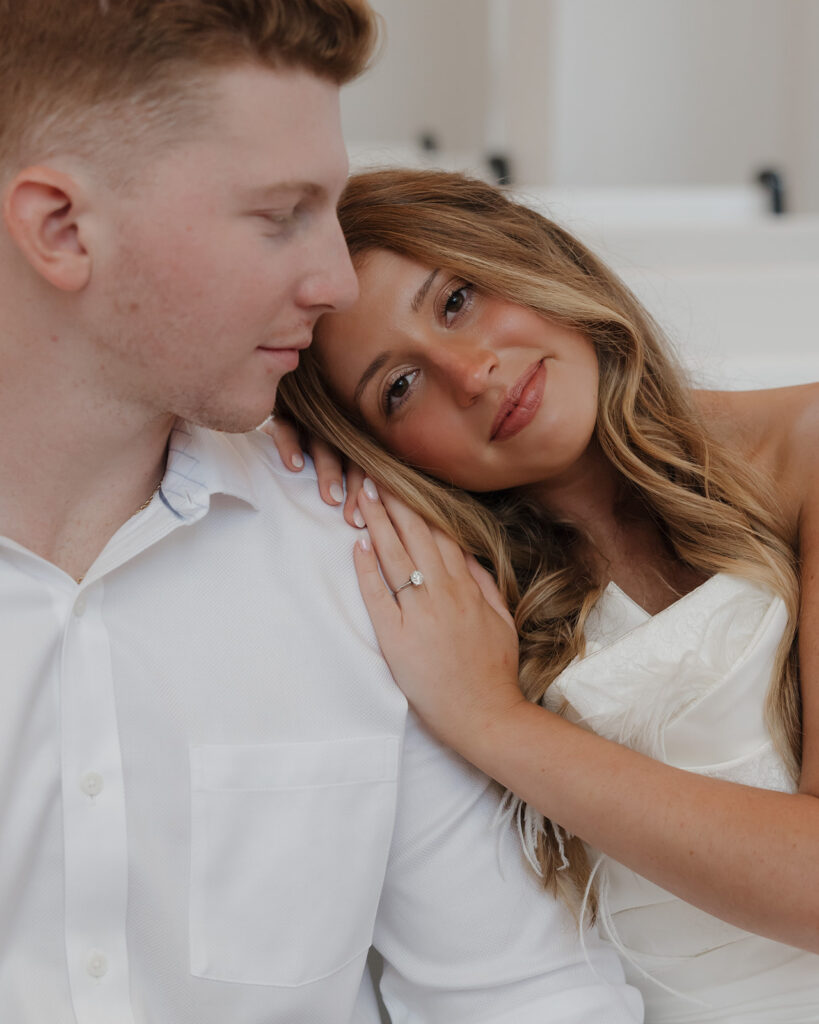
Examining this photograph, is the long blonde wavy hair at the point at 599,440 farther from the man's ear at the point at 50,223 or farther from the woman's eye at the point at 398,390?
the man's ear at the point at 50,223

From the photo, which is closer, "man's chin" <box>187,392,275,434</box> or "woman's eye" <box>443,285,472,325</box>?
"man's chin" <box>187,392,275,434</box>

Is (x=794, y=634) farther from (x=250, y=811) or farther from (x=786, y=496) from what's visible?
(x=250, y=811)

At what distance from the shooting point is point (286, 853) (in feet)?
3.68

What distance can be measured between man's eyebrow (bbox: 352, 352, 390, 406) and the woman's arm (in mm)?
142

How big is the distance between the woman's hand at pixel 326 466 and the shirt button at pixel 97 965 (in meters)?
0.48

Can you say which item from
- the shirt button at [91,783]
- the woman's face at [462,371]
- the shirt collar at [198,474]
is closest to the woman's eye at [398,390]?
the woman's face at [462,371]

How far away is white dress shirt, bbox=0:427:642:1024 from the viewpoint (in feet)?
3.43

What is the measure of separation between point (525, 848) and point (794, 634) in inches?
14.2

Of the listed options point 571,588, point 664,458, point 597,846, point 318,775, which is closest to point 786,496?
point 664,458

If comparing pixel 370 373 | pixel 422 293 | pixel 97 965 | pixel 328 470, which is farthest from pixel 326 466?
pixel 97 965

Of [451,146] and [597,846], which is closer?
[597,846]

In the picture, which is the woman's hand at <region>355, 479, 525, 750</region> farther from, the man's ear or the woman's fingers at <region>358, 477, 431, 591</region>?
the man's ear

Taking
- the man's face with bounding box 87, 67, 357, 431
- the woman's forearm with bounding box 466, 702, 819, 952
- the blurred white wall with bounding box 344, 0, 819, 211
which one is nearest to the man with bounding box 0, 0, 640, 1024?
the man's face with bounding box 87, 67, 357, 431

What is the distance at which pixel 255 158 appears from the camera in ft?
3.15
